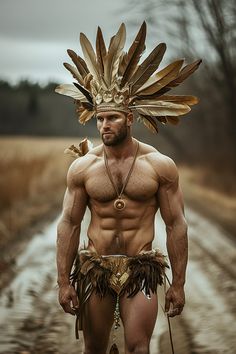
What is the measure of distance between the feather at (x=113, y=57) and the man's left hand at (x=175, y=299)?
4.80ft

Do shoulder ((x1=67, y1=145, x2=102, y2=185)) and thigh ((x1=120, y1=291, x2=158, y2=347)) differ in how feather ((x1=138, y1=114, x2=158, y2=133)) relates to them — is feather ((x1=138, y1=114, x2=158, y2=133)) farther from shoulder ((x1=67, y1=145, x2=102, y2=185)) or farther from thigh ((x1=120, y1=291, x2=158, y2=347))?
thigh ((x1=120, y1=291, x2=158, y2=347))

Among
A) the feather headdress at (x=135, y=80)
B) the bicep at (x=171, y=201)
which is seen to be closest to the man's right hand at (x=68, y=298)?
the bicep at (x=171, y=201)

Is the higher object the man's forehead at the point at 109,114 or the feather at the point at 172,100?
the feather at the point at 172,100

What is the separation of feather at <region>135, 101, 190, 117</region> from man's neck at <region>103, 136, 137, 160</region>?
0.23 m

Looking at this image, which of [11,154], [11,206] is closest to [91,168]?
[11,206]

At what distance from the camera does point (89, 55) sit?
5.20 m

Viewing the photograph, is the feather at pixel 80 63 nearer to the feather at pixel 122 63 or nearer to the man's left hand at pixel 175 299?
the feather at pixel 122 63

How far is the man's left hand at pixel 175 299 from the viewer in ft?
16.2

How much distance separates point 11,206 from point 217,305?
29.5 feet

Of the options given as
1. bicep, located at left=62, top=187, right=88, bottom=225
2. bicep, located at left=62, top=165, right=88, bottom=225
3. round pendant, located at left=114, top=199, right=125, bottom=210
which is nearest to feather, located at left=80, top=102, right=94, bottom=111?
bicep, located at left=62, top=165, right=88, bottom=225

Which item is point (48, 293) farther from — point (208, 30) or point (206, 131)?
point (206, 131)

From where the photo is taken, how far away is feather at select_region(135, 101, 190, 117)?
503cm

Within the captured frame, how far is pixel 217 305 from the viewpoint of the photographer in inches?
318

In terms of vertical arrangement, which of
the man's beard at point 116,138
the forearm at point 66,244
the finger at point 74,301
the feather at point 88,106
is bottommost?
the finger at point 74,301
